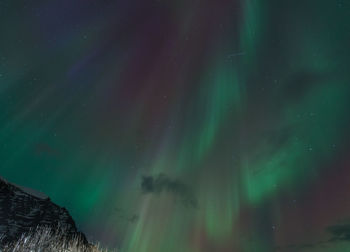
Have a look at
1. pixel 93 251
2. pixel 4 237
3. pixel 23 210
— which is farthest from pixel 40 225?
pixel 93 251

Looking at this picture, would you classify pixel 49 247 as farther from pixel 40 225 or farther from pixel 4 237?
pixel 40 225

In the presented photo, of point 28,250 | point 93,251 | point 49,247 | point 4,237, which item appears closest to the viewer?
point 28,250

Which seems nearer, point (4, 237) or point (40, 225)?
point (4, 237)

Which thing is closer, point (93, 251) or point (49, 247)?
point (49, 247)

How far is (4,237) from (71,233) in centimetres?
6269

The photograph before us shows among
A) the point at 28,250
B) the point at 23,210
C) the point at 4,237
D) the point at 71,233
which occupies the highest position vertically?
the point at 28,250

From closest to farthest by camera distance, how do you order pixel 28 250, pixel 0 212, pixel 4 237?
pixel 28 250 → pixel 4 237 → pixel 0 212

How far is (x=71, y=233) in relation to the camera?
7687 inches

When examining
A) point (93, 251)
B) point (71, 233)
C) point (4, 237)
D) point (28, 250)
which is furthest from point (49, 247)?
point (71, 233)

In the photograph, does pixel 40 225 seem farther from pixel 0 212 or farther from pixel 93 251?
pixel 93 251

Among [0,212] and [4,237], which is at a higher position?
[4,237]

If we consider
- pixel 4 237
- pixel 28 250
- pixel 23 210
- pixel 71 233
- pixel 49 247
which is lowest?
pixel 71 233

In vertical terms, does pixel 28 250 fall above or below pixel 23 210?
above

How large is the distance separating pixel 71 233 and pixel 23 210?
120ft
